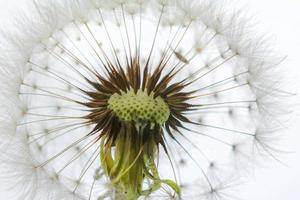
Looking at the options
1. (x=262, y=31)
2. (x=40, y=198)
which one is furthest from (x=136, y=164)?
(x=262, y=31)

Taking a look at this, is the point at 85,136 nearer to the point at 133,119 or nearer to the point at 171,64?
the point at 133,119

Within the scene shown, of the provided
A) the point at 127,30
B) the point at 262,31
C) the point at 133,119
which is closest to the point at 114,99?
the point at 133,119

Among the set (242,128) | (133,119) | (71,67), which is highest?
(71,67)

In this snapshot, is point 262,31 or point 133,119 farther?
point 262,31

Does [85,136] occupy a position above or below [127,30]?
below
